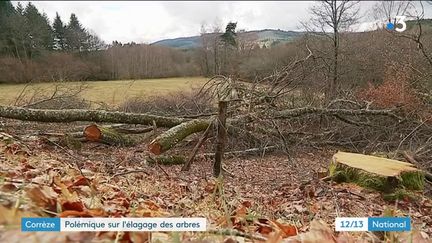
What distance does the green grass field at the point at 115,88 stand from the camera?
8961 mm


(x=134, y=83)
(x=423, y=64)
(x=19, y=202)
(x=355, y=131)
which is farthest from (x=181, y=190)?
(x=423, y=64)

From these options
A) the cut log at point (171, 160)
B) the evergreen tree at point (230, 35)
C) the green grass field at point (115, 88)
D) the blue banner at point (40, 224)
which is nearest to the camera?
the blue banner at point (40, 224)

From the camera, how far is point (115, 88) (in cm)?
1194

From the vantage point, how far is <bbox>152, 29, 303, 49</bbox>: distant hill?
12.4 meters

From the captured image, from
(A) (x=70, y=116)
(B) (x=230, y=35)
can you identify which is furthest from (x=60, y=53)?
(B) (x=230, y=35)

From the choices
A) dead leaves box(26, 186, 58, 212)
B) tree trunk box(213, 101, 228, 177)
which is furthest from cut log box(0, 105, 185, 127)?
dead leaves box(26, 186, 58, 212)

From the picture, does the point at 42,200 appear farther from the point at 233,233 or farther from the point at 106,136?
the point at 106,136

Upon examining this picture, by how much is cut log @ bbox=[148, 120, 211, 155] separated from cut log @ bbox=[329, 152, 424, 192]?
2.78 m

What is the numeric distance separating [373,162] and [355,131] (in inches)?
207

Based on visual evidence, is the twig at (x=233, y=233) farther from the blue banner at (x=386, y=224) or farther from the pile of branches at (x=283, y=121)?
the pile of branches at (x=283, y=121)

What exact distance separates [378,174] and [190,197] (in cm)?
270

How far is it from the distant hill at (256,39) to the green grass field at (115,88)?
4.60 feet

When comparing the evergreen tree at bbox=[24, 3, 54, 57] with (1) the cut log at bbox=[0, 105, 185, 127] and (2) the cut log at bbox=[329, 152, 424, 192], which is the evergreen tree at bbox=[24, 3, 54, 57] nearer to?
(1) the cut log at bbox=[0, 105, 185, 127]

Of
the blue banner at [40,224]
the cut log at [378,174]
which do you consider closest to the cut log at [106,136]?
the cut log at [378,174]
